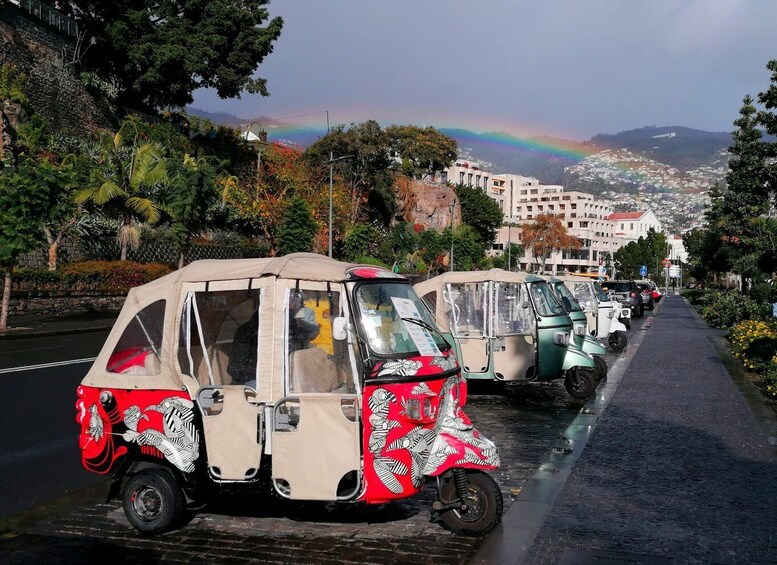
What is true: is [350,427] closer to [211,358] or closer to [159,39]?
[211,358]

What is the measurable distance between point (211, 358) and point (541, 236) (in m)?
102

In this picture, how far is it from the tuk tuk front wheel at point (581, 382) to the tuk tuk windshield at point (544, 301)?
0.96 meters

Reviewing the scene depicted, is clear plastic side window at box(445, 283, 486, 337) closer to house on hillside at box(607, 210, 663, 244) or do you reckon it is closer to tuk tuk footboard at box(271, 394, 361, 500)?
tuk tuk footboard at box(271, 394, 361, 500)

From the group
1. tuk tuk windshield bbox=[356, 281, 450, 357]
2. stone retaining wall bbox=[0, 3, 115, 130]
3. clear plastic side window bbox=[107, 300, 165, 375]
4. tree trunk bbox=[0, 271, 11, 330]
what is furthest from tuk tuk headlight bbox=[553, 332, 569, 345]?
stone retaining wall bbox=[0, 3, 115, 130]

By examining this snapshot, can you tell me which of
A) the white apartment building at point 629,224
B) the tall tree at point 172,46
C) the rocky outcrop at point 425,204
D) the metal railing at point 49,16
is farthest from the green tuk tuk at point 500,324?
the white apartment building at point 629,224

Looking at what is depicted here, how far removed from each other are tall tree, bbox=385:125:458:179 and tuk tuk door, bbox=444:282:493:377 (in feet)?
204

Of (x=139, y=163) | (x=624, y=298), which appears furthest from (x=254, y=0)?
(x=624, y=298)

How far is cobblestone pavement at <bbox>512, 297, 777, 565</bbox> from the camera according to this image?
5383 mm

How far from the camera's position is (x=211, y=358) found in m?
6.10

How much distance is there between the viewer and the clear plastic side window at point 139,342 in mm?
5941

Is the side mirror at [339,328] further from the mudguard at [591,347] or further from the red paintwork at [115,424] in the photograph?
the mudguard at [591,347]

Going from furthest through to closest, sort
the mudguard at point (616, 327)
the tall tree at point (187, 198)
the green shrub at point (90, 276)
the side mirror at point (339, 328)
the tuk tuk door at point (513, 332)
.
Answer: the tall tree at point (187, 198), the green shrub at point (90, 276), the mudguard at point (616, 327), the tuk tuk door at point (513, 332), the side mirror at point (339, 328)

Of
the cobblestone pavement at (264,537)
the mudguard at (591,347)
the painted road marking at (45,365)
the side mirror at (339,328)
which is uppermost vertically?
the side mirror at (339,328)

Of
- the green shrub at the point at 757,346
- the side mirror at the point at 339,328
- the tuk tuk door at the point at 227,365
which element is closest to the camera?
the side mirror at the point at 339,328
